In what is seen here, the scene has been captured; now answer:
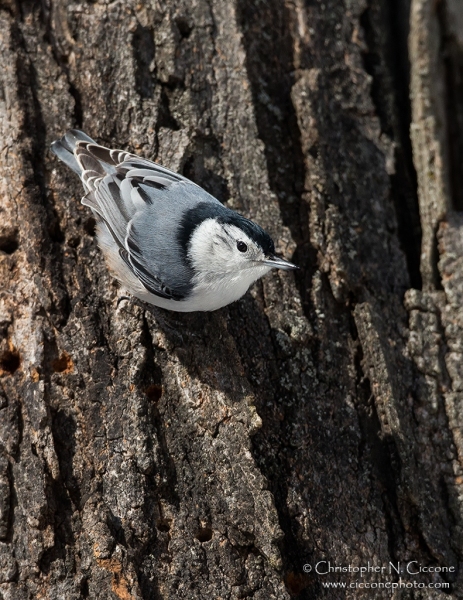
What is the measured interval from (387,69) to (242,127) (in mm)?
986

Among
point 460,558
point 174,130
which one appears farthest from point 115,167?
point 460,558

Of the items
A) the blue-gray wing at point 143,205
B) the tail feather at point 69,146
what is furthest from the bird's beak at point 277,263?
the tail feather at point 69,146

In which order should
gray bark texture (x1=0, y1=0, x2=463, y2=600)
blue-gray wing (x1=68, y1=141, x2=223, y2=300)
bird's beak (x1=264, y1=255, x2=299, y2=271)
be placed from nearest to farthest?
gray bark texture (x1=0, y1=0, x2=463, y2=600) → bird's beak (x1=264, y1=255, x2=299, y2=271) → blue-gray wing (x1=68, y1=141, x2=223, y2=300)

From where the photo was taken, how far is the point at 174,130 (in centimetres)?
273

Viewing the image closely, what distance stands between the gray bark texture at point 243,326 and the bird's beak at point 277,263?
0.17 m

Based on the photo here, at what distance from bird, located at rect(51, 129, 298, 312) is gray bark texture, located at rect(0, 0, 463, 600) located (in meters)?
0.08

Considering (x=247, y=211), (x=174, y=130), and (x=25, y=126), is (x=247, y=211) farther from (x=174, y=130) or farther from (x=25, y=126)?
(x=25, y=126)

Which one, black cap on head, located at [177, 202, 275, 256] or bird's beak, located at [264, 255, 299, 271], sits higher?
black cap on head, located at [177, 202, 275, 256]

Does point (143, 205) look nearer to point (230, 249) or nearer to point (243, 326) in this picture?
point (230, 249)

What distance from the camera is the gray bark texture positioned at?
6.89 ft

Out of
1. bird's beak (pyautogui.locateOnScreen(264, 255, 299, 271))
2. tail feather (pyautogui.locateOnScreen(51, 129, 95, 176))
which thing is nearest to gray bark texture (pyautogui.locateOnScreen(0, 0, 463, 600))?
tail feather (pyautogui.locateOnScreen(51, 129, 95, 176))

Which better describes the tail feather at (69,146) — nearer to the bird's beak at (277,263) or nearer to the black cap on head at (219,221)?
the black cap on head at (219,221)

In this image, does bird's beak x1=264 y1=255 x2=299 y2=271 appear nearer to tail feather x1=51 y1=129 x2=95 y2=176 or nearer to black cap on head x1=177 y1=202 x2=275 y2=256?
black cap on head x1=177 y1=202 x2=275 y2=256

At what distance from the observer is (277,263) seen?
2.40 metres
